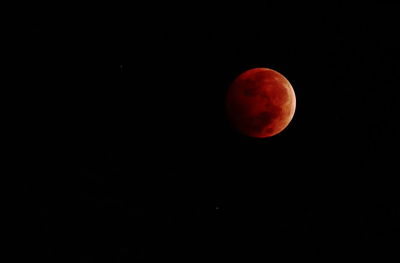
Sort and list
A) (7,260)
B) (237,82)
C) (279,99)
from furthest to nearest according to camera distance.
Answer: (7,260)
(237,82)
(279,99)

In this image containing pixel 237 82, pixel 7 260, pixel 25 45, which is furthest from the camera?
pixel 25 45

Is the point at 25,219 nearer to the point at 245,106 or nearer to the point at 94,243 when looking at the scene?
the point at 94,243

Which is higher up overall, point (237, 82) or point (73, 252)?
point (237, 82)

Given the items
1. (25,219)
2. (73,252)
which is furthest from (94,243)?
(25,219)

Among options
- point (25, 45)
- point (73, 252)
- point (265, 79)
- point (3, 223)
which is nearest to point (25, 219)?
point (3, 223)

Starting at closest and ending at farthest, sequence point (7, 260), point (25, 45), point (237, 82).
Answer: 1. point (237, 82)
2. point (7, 260)
3. point (25, 45)

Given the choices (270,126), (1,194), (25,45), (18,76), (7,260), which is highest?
(25,45)

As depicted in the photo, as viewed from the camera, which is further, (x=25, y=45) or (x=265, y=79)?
(x=25, y=45)

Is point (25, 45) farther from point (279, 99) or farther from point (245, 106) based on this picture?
point (279, 99)

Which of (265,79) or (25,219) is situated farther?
(25,219)
